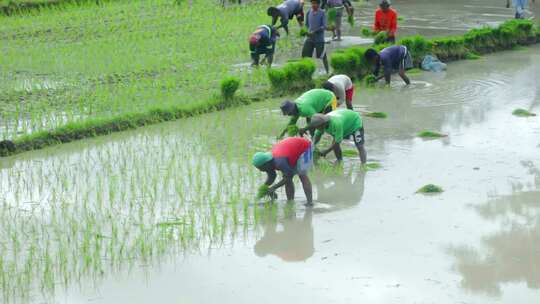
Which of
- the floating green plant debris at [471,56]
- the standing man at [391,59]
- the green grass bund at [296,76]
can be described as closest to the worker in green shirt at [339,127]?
the green grass bund at [296,76]

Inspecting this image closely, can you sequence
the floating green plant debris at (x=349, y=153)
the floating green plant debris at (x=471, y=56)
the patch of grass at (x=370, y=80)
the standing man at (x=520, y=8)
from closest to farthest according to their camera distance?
the floating green plant debris at (x=349, y=153) < the patch of grass at (x=370, y=80) < the floating green plant debris at (x=471, y=56) < the standing man at (x=520, y=8)

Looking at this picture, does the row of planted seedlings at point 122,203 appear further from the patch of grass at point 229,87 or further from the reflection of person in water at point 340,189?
the patch of grass at point 229,87

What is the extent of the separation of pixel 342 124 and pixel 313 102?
0.74 meters

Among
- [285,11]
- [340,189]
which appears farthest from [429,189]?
[285,11]

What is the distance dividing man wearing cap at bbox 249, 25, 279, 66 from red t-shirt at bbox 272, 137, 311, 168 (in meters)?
5.51

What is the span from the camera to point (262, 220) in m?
7.30

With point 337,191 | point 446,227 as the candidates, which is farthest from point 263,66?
point 446,227

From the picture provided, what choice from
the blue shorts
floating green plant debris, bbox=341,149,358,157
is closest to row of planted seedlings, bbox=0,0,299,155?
floating green plant debris, bbox=341,149,358,157

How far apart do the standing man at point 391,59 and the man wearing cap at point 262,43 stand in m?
1.46

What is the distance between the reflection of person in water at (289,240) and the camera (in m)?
6.67

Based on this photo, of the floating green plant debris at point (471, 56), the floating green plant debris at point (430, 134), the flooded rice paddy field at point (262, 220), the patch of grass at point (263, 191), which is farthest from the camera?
the floating green plant debris at point (471, 56)

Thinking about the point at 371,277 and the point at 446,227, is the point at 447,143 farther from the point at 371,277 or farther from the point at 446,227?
the point at 371,277

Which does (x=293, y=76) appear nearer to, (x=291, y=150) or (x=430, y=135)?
(x=430, y=135)

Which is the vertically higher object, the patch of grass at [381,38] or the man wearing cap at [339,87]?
the patch of grass at [381,38]
